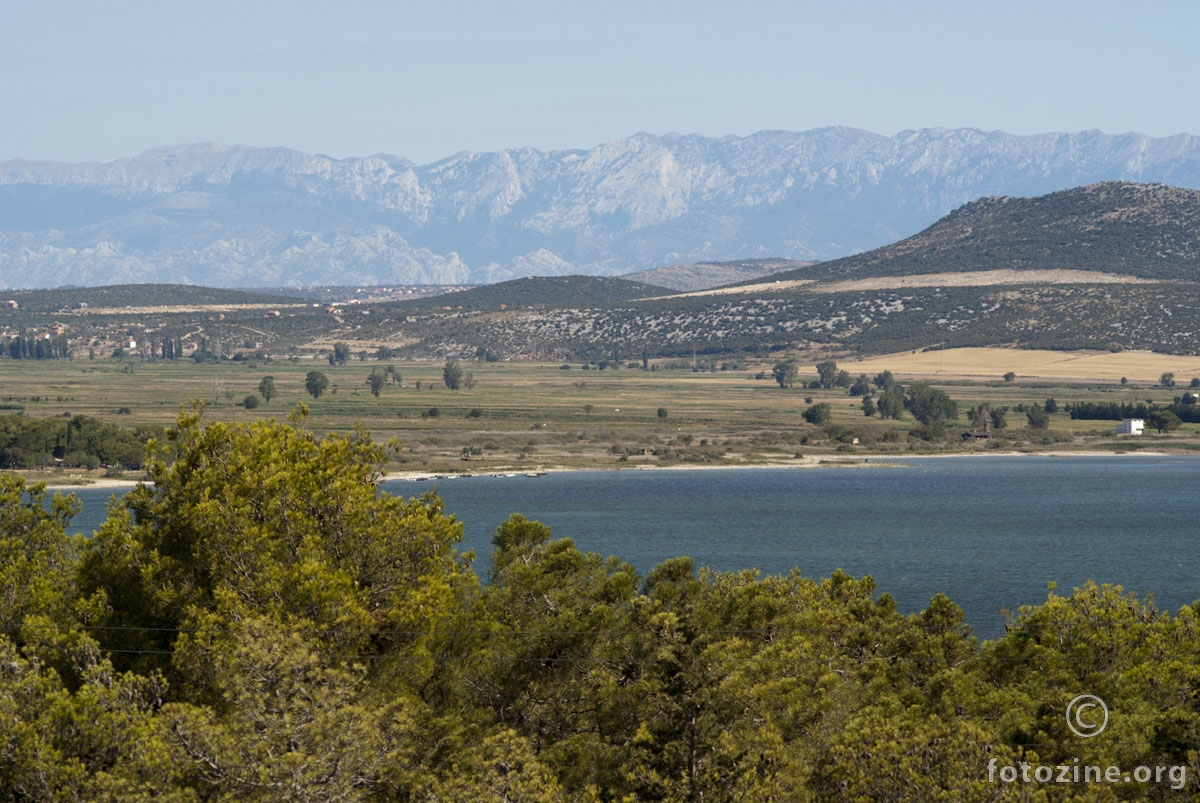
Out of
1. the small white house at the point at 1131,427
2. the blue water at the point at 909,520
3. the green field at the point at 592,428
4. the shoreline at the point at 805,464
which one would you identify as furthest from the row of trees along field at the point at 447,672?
the small white house at the point at 1131,427

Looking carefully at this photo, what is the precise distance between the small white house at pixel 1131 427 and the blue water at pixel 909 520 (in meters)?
12.9

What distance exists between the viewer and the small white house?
168 m

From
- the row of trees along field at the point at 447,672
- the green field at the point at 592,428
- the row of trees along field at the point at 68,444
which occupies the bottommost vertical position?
the green field at the point at 592,428

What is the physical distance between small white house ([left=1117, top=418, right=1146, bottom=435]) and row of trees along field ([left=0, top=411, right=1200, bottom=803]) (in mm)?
136424

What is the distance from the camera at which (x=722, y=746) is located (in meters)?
26.9

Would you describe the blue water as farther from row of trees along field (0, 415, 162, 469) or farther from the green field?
row of trees along field (0, 415, 162, 469)

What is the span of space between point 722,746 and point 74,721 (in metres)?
10.9

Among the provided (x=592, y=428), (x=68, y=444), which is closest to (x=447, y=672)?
(x=68, y=444)

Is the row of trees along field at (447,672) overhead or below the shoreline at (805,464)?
overhead

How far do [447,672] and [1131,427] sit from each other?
149493 mm

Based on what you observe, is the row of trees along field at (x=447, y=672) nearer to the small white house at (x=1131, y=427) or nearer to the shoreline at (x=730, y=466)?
the shoreline at (x=730, y=466)

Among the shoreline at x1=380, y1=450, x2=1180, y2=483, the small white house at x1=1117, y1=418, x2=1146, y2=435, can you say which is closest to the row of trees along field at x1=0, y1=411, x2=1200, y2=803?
the shoreline at x1=380, y1=450, x2=1180, y2=483

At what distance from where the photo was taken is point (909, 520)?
10862cm

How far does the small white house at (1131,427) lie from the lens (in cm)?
16775
